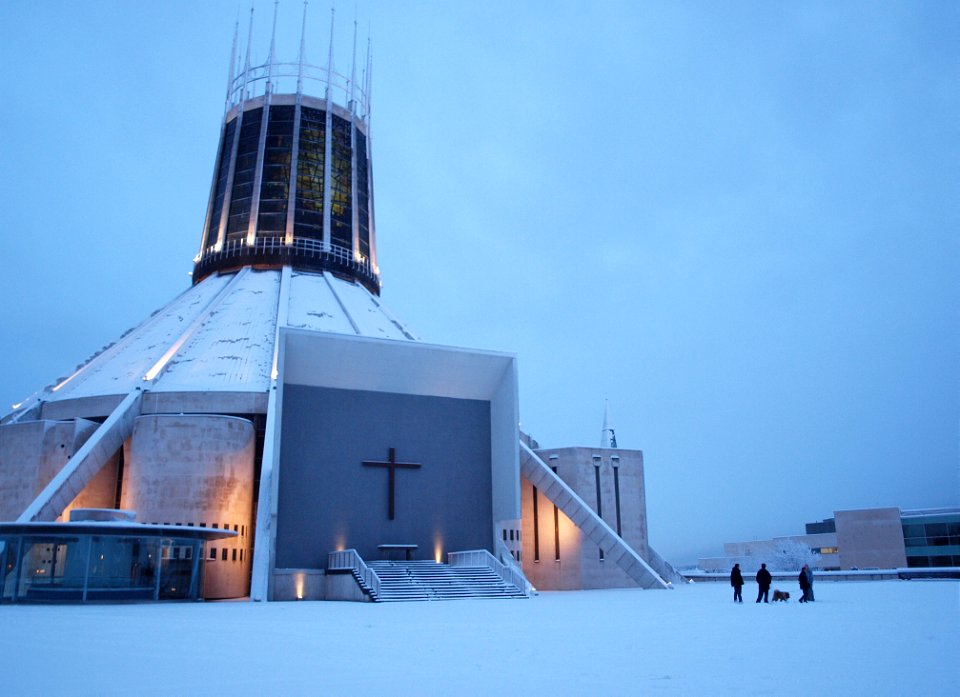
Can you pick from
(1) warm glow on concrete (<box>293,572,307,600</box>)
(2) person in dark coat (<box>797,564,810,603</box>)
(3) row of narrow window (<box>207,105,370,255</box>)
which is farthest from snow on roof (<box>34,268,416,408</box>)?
(2) person in dark coat (<box>797,564,810,603</box>)

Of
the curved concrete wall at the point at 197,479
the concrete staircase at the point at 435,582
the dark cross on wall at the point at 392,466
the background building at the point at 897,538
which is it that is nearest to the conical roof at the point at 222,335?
the curved concrete wall at the point at 197,479

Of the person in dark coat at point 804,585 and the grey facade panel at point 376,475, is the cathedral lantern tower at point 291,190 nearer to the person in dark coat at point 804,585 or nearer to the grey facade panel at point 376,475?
the grey facade panel at point 376,475

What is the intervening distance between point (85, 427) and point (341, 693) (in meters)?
25.6

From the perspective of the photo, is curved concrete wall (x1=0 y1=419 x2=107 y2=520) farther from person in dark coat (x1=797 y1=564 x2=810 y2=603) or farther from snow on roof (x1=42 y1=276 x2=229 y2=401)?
person in dark coat (x1=797 y1=564 x2=810 y2=603)

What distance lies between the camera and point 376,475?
2761 centimetres

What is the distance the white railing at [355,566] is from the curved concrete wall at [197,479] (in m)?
3.08

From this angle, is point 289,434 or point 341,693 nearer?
point 341,693

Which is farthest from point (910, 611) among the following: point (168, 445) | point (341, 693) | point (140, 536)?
point (168, 445)

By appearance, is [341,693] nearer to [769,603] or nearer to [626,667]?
[626,667]

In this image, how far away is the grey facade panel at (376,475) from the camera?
86.5 feet

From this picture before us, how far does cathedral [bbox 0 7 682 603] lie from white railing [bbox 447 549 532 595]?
0.29ft

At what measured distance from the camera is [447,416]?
2953cm

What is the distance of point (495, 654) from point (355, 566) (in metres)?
16.4

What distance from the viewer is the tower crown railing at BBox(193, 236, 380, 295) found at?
131 ft
